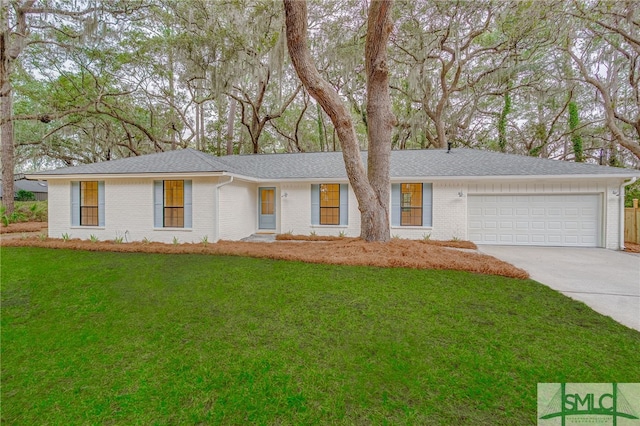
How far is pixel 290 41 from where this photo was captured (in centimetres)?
659

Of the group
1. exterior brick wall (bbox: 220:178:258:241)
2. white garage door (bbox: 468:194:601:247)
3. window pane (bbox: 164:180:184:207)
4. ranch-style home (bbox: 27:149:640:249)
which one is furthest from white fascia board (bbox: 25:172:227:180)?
white garage door (bbox: 468:194:601:247)

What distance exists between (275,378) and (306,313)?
1.28m

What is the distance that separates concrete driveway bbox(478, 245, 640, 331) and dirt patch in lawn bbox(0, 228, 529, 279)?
0.69 m

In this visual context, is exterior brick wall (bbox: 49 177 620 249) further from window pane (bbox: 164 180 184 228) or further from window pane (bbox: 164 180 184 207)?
window pane (bbox: 164 180 184 207)

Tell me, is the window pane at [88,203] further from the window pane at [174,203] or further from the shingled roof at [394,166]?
the window pane at [174,203]

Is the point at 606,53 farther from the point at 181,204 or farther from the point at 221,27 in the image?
the point at 181,204

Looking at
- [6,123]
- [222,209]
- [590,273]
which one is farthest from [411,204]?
[6,123]

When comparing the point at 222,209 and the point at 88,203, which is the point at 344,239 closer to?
the point at 222,209

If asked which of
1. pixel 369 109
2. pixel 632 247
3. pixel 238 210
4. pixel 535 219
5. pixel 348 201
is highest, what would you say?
pixel 369 109

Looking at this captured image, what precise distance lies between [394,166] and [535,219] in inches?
186

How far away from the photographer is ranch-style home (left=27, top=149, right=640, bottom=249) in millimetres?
8461

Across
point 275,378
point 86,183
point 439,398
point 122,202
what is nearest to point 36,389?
point 275,378

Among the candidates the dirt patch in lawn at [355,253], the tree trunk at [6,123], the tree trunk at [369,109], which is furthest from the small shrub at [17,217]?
the tree trunk at [369,109]

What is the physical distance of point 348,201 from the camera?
984 centimetres
